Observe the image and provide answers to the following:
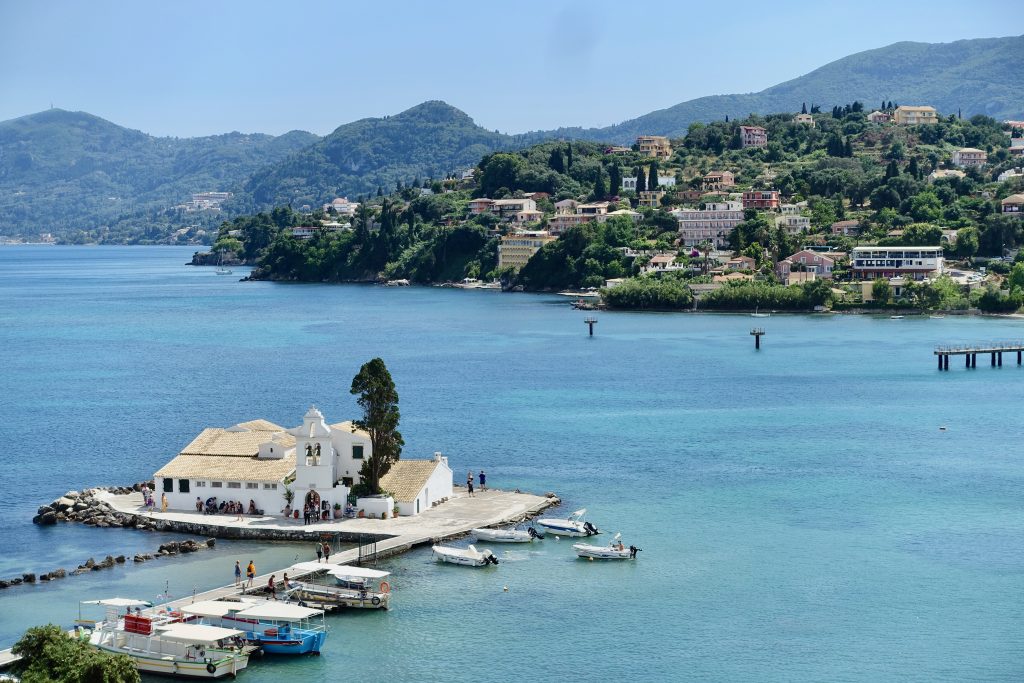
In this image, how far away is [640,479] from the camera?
49094 millimetres

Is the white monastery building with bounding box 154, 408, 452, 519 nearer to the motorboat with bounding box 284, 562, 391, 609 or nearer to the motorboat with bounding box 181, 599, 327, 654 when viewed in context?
the motorboat with bounding box 284, 562, 391, 609

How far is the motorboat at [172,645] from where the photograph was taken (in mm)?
29734

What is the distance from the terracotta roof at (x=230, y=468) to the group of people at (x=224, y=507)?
74 cm

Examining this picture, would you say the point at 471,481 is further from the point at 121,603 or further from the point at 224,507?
the point at 121,603

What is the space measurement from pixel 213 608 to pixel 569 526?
40.6ft

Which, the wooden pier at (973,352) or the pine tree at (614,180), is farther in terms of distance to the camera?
the pine tree at (614,180)

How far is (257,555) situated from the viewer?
38.0 m

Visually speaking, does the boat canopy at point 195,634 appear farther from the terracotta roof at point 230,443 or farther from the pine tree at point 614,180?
the pine tree at point 614,180

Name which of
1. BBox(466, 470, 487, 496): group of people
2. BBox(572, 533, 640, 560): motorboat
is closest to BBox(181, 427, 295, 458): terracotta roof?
BBox(466, 470, 487, 496): group of people

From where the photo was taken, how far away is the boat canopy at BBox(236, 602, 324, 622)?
31.2 metres

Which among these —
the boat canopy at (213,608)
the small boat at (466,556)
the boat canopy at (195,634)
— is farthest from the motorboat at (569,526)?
the boat canopy at (195,634)

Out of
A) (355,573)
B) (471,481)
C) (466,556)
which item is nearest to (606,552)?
(466,556)

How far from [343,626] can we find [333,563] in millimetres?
3640

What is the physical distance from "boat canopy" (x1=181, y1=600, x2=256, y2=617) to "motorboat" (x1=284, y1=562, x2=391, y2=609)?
199cm
